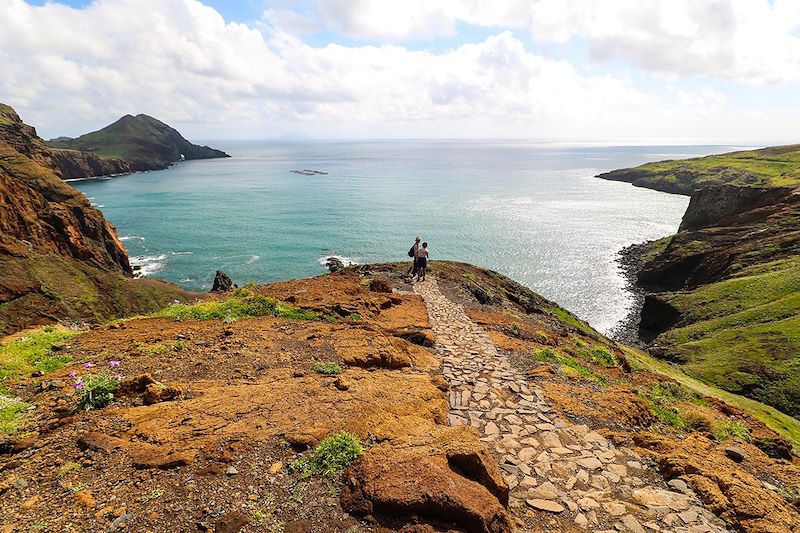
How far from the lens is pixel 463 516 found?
6.83m

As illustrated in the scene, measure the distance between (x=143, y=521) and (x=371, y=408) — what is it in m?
4.87

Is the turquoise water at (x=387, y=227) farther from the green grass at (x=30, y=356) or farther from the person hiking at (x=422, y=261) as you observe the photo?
the green grass at (x=30, y=356)

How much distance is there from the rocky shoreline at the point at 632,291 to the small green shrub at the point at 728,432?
35.5 metres

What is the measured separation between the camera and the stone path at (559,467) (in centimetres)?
810

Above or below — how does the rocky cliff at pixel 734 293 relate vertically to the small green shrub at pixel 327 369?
below

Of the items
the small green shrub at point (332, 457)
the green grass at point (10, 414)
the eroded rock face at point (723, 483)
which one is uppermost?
the green grass at point (10, 414)

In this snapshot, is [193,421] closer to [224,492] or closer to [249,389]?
[249,389]

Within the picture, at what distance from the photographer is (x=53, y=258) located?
30500 mm

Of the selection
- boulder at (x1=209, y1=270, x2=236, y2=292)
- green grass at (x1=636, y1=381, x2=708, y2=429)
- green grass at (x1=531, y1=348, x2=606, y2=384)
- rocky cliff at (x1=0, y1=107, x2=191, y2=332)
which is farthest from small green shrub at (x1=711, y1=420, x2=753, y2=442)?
boulder at (x1=209, y1=270, x2=236, y2=292)

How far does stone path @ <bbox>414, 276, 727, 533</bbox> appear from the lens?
8102mm

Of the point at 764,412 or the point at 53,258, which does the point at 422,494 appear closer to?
the point at 764,412

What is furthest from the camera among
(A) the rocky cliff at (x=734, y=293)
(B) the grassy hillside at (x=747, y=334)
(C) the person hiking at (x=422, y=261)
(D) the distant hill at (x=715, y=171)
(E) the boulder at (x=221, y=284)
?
(D) the distant hill at (x=715, y=171)

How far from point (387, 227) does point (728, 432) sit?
81.1 m

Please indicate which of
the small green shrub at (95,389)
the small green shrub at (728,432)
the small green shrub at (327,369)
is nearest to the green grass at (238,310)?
the small green shrub at (327,369)
